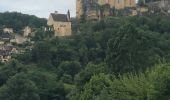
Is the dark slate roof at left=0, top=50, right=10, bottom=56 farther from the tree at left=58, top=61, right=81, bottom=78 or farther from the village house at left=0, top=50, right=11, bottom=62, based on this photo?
the tree at left=58, top=61, right=81, bottom=78

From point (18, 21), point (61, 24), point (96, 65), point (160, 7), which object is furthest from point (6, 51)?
point (96, 65)

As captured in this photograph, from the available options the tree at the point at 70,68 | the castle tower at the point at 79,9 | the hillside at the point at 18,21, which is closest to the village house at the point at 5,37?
the hillside at the point at 18,21

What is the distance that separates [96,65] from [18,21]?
59.2 m

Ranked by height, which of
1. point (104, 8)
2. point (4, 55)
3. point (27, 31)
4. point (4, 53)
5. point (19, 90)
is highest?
point (104, 8)

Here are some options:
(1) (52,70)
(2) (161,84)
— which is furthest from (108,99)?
(1) (52,70)

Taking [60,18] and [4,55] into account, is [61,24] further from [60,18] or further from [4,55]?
[4,55]

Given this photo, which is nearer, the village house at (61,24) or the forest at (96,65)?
the forest at (96,65)

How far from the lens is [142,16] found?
92125 millimetres

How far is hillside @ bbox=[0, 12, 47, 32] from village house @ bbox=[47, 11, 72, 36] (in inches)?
608

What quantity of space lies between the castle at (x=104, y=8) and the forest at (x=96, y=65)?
7.19 ft

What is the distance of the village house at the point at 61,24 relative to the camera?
314 ft

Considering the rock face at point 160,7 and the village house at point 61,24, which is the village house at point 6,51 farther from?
the rock face at point 160,7

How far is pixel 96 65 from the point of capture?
2384 inches

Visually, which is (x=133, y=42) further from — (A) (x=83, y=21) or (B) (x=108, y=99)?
(A) (x=83, y=21)
